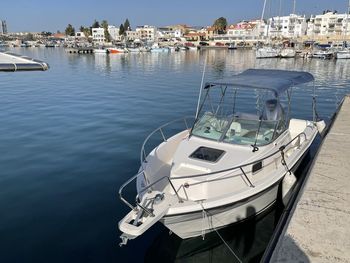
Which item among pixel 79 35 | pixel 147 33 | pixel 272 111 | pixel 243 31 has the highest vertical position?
pixel 147 33

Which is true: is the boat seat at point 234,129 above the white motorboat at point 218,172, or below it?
above

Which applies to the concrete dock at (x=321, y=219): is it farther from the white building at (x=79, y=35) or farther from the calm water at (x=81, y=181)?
the white building at (x=79, y=35)

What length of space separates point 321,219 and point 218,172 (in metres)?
2.17

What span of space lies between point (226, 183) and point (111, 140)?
28.1 feet

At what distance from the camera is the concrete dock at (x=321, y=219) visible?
198 inches

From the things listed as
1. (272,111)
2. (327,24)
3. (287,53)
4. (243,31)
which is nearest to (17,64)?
(272,111)

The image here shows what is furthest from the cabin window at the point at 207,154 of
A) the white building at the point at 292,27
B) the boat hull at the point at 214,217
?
the white building at the point at 292,27

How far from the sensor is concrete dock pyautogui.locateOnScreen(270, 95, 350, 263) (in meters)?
5.03

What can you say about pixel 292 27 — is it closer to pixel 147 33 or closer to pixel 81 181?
pixel 147 33

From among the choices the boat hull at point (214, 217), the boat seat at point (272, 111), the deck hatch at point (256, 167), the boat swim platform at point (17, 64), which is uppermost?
the boat swim platform at point (17, 64)

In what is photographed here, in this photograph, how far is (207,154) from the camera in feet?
25.6

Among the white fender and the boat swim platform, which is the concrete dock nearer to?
the white fender

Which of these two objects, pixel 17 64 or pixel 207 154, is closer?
pixel 17 64

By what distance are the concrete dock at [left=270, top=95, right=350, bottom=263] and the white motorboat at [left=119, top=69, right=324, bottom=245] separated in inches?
33.7
